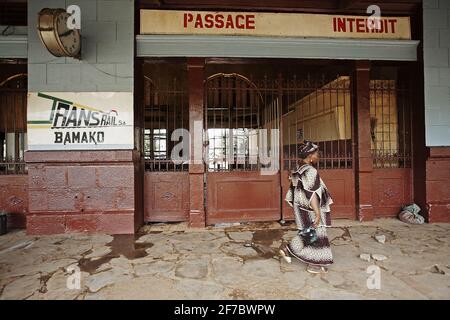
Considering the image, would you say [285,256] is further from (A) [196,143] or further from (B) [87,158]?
(B) [87,158]

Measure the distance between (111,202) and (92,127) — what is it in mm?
1325

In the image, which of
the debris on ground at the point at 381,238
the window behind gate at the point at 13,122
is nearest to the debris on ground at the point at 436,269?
the debris on ground at the point at 381,238

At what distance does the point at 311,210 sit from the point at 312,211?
1.2 inches

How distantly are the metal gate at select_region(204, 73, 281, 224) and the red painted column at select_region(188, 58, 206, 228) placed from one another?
20 centimetres

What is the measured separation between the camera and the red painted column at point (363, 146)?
222 inches

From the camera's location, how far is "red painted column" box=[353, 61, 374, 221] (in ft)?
18.5

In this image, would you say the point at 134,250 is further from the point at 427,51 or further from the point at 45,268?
the point at 427,51

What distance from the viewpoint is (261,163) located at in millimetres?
5801

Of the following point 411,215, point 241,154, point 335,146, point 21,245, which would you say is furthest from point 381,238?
point 21,245

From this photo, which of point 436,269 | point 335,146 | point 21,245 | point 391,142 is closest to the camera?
point 436,269

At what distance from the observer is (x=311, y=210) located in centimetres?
330

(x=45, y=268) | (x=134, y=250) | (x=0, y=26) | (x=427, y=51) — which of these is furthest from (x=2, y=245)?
(x=427, y=51)

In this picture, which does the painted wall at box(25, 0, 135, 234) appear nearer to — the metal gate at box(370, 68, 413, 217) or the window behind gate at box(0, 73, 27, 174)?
the window behind gate at box(0, 73, 27, 174)

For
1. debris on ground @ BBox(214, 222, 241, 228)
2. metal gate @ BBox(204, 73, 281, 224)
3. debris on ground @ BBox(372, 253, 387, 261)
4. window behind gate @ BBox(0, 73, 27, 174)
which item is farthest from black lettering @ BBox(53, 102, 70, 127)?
debris on ground @ BBox(372, 253, 387, 261)
